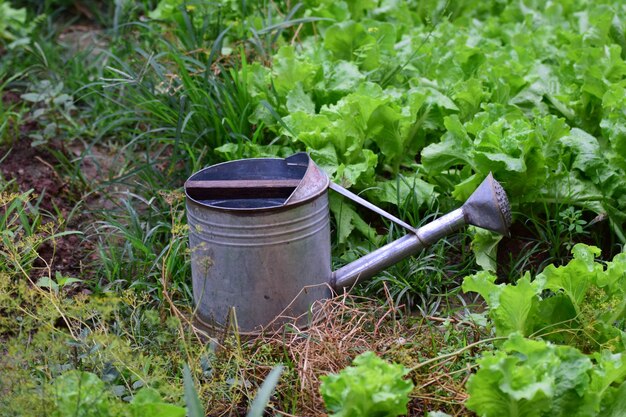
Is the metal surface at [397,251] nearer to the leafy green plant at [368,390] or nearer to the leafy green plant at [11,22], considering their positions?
the leafy green plant at [368,390]

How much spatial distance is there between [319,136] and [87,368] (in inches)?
45.9

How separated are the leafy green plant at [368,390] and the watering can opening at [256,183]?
2.13 feet

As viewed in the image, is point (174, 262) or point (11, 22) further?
point (11, 22)

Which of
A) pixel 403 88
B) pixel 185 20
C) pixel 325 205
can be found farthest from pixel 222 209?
pixel 185 20

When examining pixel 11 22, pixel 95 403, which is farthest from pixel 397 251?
pixel 11 22

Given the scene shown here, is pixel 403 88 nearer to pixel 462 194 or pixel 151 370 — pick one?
pixel 462 194

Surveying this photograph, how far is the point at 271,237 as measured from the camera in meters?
2.33

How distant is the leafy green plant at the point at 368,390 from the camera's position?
183 centimetres

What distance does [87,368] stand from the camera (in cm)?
229

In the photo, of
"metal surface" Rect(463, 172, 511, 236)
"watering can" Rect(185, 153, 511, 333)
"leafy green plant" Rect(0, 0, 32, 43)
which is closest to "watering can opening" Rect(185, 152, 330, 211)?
"watering can" Rect(185, 153, 511, 333)

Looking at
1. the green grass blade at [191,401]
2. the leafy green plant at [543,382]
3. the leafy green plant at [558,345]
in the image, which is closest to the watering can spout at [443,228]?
the leafy green plant at [558,345]

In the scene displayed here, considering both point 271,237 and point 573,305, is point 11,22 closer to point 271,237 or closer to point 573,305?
point 271,237

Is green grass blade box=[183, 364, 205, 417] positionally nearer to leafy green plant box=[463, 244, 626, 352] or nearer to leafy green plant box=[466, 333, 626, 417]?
leafy green plant box=[466, 333, 626, 417]

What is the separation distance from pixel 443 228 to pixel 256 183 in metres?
0.58
